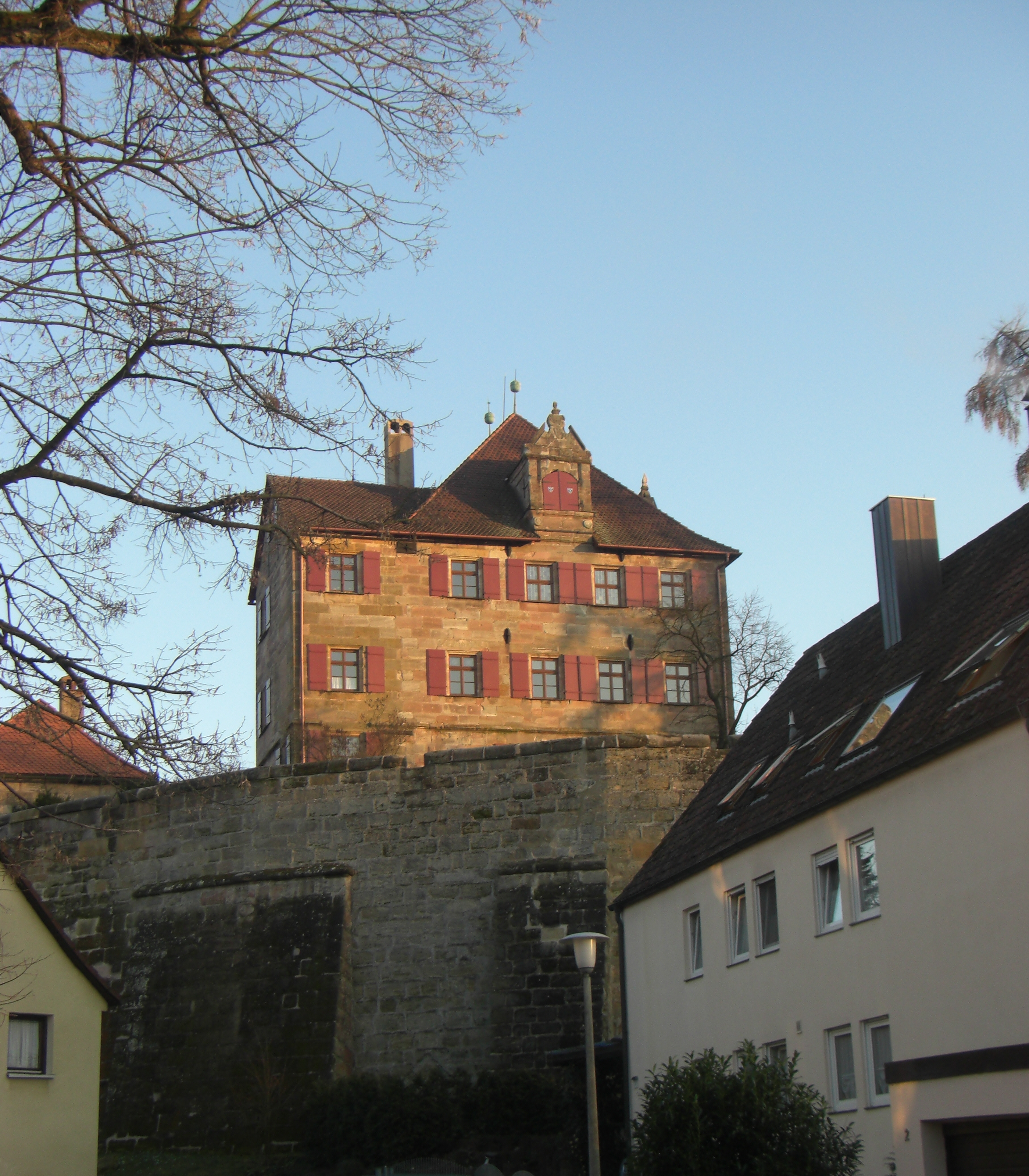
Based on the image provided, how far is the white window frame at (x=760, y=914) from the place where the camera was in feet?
47.9

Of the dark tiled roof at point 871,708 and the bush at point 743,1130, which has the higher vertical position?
the dark tiled roof at point 871,708

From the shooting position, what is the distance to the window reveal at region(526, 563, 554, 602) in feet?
117

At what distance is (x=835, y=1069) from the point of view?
43.2 feet

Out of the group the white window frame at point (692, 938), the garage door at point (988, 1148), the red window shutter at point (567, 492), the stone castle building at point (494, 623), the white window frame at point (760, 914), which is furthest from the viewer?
the red window shutter at point (567, 492)

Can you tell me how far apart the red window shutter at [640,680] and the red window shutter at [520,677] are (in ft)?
8.15

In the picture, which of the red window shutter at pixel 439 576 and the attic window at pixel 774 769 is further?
the red window shutter at pixel 439 576

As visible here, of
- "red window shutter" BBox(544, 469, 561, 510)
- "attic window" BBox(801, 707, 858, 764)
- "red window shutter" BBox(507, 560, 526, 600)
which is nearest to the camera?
"attic window" BBox(801, 707, 858, 764)

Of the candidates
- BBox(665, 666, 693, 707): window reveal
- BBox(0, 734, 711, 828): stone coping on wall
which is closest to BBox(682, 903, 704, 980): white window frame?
BBox(0, 734, 711, 828): stone coping on wall

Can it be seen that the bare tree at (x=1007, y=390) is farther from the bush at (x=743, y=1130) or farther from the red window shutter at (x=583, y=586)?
the red window shutter at (x=583, y=586)

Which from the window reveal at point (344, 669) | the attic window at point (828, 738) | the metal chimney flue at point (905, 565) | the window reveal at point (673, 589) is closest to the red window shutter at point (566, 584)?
the window reveal at point (673, 589)

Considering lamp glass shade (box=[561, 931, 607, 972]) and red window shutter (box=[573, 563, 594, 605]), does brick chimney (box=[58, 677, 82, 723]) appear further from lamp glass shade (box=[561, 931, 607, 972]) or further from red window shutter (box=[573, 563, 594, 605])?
red window shutter (box=[573, 563, 594, 605])

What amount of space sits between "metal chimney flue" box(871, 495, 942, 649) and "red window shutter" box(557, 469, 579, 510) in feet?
63.3

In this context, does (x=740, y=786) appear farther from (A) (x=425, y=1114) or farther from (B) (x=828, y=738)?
(A) (x=425, y=1114)

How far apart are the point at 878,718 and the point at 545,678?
21382 millimetres
